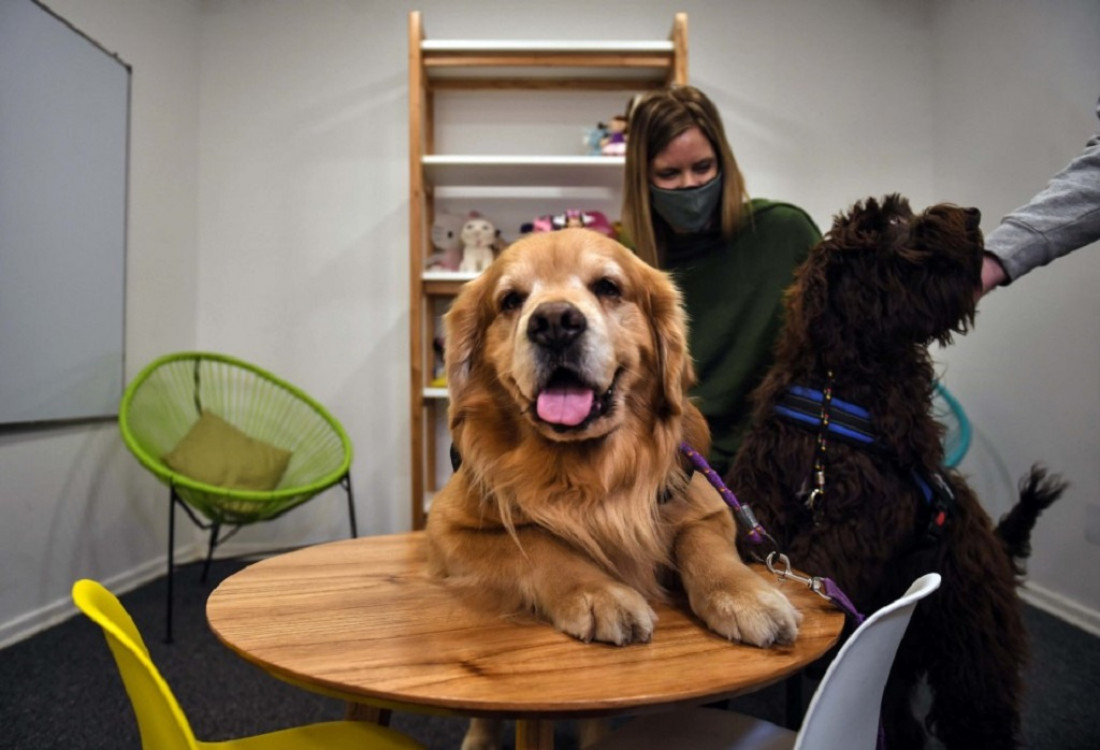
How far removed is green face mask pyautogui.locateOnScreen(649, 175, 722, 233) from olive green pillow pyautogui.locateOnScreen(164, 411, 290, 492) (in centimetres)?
233

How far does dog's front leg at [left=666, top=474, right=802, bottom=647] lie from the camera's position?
884 mm

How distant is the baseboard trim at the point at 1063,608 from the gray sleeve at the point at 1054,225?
5.54ft

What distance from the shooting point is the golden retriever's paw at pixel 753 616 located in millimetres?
877

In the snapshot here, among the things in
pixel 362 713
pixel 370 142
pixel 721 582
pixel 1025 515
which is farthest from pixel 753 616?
pixel 370 142

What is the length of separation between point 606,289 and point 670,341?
17cm

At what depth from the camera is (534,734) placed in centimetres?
86

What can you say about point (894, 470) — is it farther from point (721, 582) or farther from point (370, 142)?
point (370, 142)

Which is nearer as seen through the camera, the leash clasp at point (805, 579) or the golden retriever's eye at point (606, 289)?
the leash clasp at point (805, 579)

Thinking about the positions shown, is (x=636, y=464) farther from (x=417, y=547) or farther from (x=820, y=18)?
(x=820, y=18)

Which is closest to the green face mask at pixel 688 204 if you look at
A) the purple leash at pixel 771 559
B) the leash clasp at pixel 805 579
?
the purple leash at pixel 771 559


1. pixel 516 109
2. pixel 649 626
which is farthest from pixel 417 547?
pixel 516 109

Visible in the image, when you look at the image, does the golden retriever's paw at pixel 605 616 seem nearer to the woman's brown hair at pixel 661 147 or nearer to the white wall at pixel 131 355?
the woman's brown hair at pixel 661 147

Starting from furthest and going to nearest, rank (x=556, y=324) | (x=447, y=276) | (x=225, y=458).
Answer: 1. (x=447, y=276)
2. (x=225, y=458)
3. (x=556, y=324)

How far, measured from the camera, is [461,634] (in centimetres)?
92
